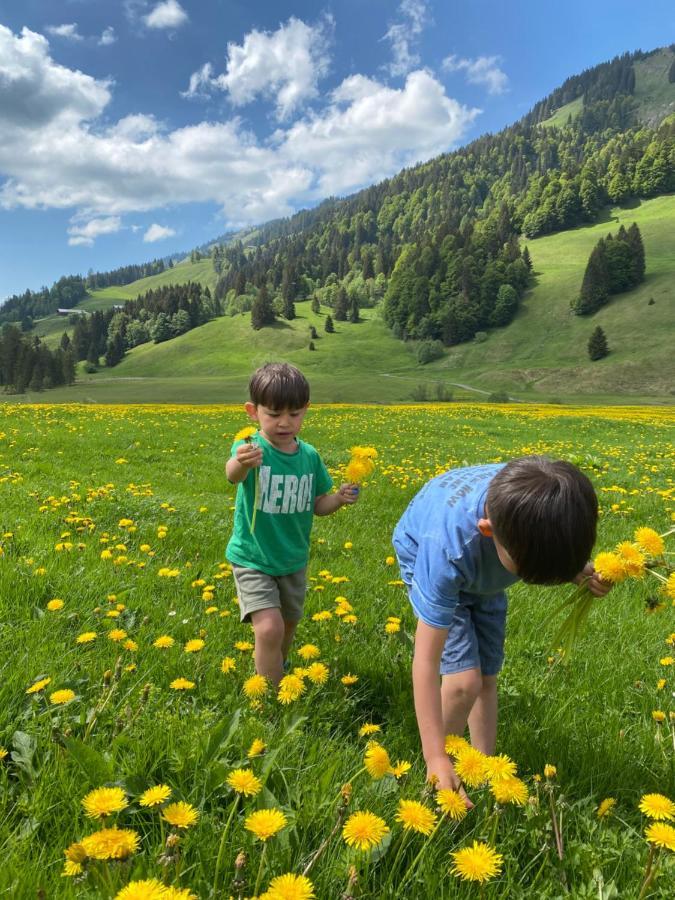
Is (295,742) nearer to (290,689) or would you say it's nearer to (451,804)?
(290,689)

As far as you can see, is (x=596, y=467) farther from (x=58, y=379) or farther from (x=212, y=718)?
(x=58, y=379)

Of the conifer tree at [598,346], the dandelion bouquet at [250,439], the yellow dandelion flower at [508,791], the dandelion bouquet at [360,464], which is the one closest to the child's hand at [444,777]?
the yellow dandelion flower at [508,791]

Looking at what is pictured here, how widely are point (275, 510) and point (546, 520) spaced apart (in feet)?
6.05

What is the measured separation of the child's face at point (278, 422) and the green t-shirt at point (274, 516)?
2.1 inches

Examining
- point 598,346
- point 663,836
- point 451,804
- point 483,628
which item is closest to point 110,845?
point 451,804

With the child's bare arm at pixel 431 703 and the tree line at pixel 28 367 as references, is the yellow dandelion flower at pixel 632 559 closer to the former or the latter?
the child's bare arm at pixel 431 703

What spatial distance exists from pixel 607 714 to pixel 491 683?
0.71 meters

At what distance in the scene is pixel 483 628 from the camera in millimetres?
2689

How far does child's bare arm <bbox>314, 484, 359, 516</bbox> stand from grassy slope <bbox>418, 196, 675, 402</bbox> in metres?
70.5

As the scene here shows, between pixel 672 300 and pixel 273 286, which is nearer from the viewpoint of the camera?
pixel 672 300

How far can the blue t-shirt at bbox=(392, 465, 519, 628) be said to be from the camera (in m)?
2.19

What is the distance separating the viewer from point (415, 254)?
13025cm

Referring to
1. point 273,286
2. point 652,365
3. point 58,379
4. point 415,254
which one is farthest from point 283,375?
point 273,286

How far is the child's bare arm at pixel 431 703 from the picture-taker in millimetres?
1828
